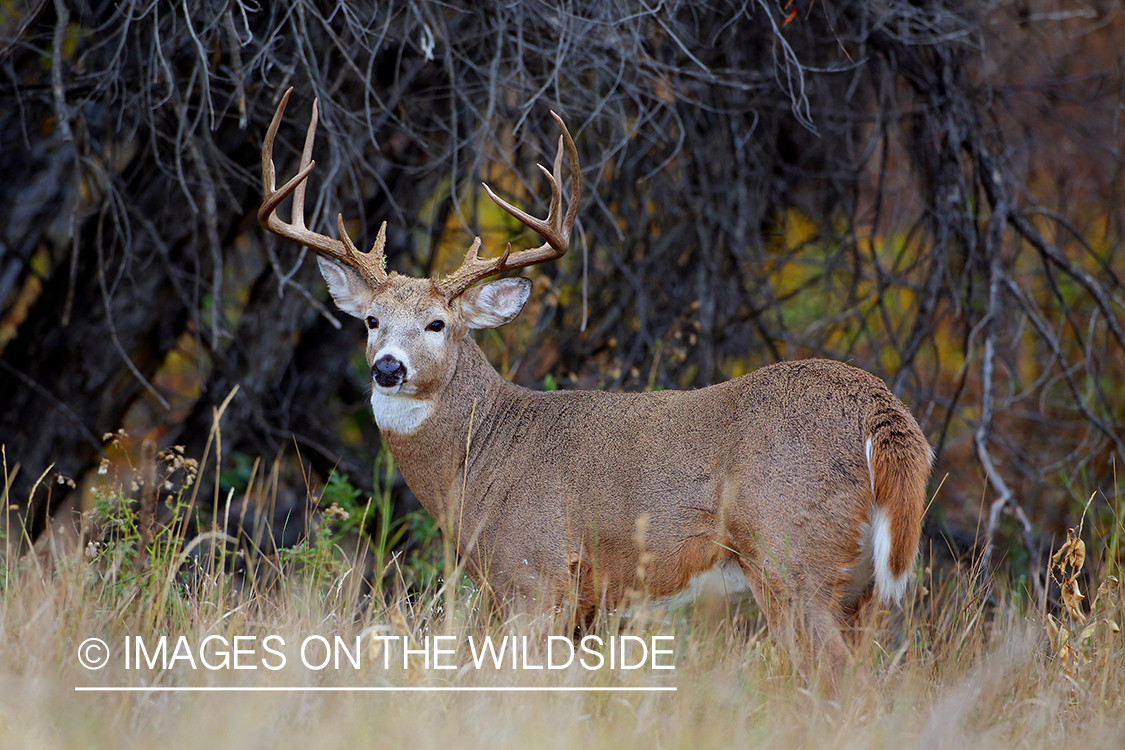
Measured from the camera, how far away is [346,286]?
14.3 ft

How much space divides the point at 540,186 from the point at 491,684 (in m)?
3.68

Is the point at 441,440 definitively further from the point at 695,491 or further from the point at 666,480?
the point at 695,491

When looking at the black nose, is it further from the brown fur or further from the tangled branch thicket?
the tangled branch thicket

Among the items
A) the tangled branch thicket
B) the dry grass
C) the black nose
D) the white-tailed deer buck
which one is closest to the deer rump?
the white-tailed deer buck

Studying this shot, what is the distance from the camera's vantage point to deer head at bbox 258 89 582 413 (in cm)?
400

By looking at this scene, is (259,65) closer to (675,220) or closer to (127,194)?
(127,194)

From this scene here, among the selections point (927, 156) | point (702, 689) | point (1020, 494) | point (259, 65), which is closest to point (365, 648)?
point (702, 689)

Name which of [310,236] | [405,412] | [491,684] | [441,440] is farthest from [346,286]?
[491,684]

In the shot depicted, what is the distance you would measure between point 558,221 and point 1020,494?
5.34 metres

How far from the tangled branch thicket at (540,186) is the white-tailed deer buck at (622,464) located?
69 cm

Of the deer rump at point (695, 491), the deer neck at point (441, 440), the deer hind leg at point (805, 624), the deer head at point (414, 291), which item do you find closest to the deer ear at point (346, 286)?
the deer head at point (414, 291)

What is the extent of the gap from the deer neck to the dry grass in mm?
514

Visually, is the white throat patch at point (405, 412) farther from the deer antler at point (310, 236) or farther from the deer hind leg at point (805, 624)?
the deer hind leg at point (805, 624)

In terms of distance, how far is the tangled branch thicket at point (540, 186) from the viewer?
494cm
